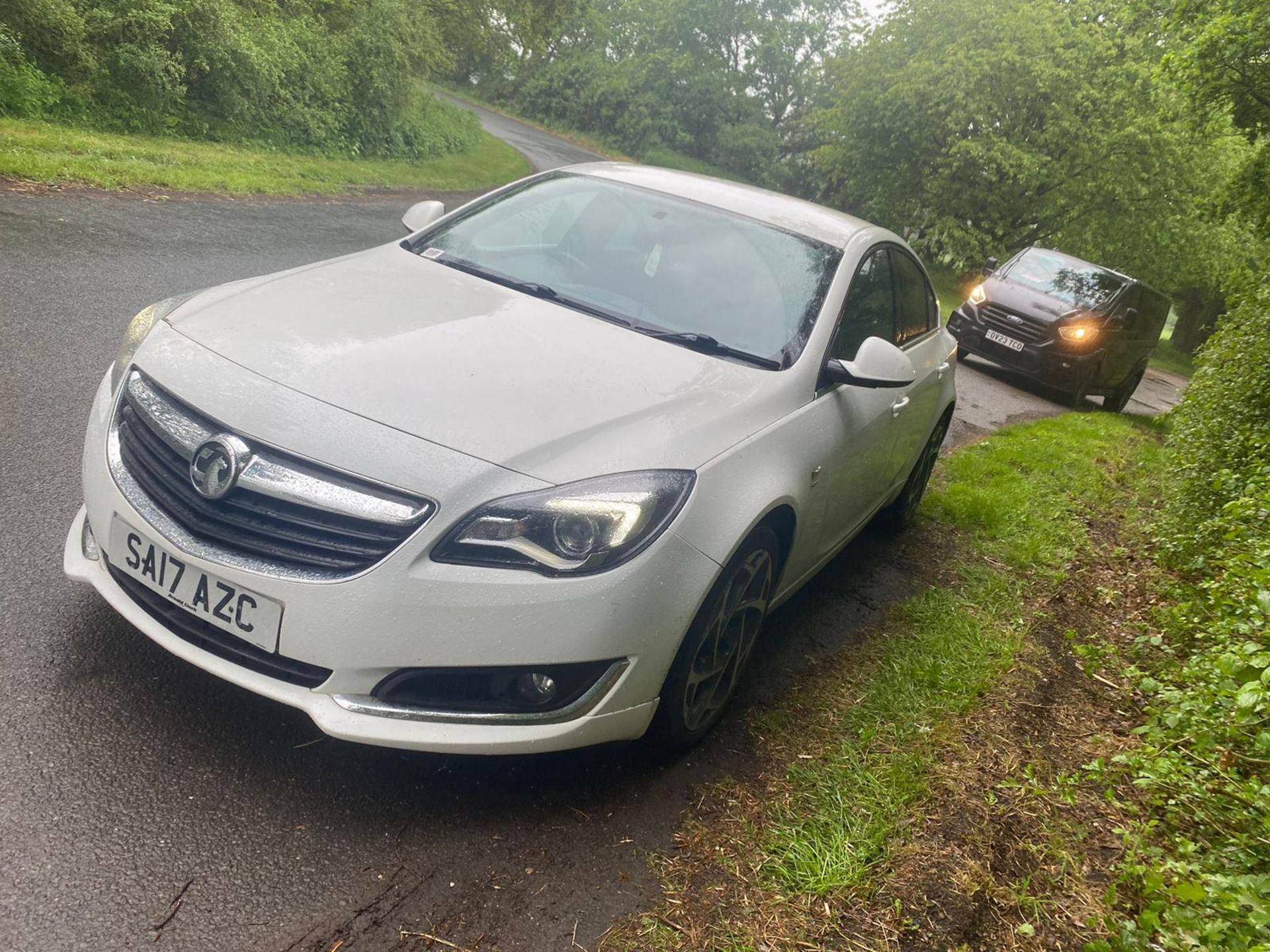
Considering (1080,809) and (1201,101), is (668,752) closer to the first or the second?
(1080,809)

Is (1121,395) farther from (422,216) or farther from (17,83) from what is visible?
(17,83)

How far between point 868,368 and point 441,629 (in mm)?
1939

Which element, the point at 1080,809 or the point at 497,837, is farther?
the point at 1080,809

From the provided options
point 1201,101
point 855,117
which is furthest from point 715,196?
point 855,117

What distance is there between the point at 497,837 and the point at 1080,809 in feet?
6.12

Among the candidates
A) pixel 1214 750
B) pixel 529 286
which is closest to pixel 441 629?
pixel 529 286

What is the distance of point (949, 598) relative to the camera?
16.3 ft

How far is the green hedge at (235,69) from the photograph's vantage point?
39.5ft

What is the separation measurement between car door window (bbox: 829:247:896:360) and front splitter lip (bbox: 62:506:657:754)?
1765 millimetres

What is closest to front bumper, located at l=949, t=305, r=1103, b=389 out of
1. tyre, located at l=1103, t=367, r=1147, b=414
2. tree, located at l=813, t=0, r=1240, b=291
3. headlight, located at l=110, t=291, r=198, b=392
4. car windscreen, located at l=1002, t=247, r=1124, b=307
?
car windscreen, located at l=1002, t=247, r=1124, b=307

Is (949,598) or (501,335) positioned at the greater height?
(501,335)

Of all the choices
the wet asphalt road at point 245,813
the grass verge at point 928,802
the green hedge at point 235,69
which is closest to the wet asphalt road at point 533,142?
the green hedge at point 235,69

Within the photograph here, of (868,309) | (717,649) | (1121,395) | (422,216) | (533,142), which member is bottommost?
(533,142)

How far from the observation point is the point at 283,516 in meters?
2.56
